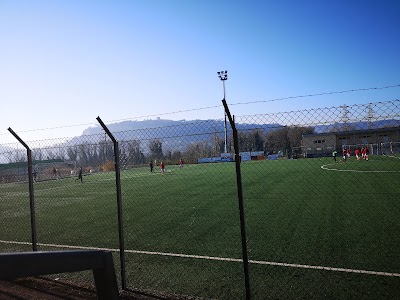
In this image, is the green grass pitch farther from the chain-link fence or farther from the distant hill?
the distant hill

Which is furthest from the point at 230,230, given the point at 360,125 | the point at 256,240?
the point at 360,125

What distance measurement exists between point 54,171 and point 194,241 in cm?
3446

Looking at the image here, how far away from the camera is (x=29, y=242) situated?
784cm

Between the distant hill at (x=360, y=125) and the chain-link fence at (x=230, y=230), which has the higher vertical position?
the distant hill at (x=360, y=125)

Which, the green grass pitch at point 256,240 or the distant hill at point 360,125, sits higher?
→ the distant hill at point 360,125

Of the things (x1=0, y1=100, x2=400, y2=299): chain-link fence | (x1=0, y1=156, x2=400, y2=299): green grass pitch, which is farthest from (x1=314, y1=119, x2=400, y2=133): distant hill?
(x1=0, y1=156, x2=400, y2=299): green grass pitch

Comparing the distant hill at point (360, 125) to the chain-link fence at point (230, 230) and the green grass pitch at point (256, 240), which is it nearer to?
the chain-link fence at point (230, 230)

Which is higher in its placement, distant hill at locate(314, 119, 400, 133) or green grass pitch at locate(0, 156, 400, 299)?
distant hill at locate(314, 119, 400, 133)

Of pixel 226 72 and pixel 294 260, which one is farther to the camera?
pixel 226 72

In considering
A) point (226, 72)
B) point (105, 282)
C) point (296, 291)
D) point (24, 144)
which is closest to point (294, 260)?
point (296, 291)

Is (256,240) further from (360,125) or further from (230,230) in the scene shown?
(360,125)

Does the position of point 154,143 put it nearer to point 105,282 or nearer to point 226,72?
point 105,282

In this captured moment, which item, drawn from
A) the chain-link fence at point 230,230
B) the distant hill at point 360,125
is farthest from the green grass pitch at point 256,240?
the distant hill at point 360,125

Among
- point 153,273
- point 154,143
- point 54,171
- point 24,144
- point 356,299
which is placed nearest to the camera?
point 356,299
